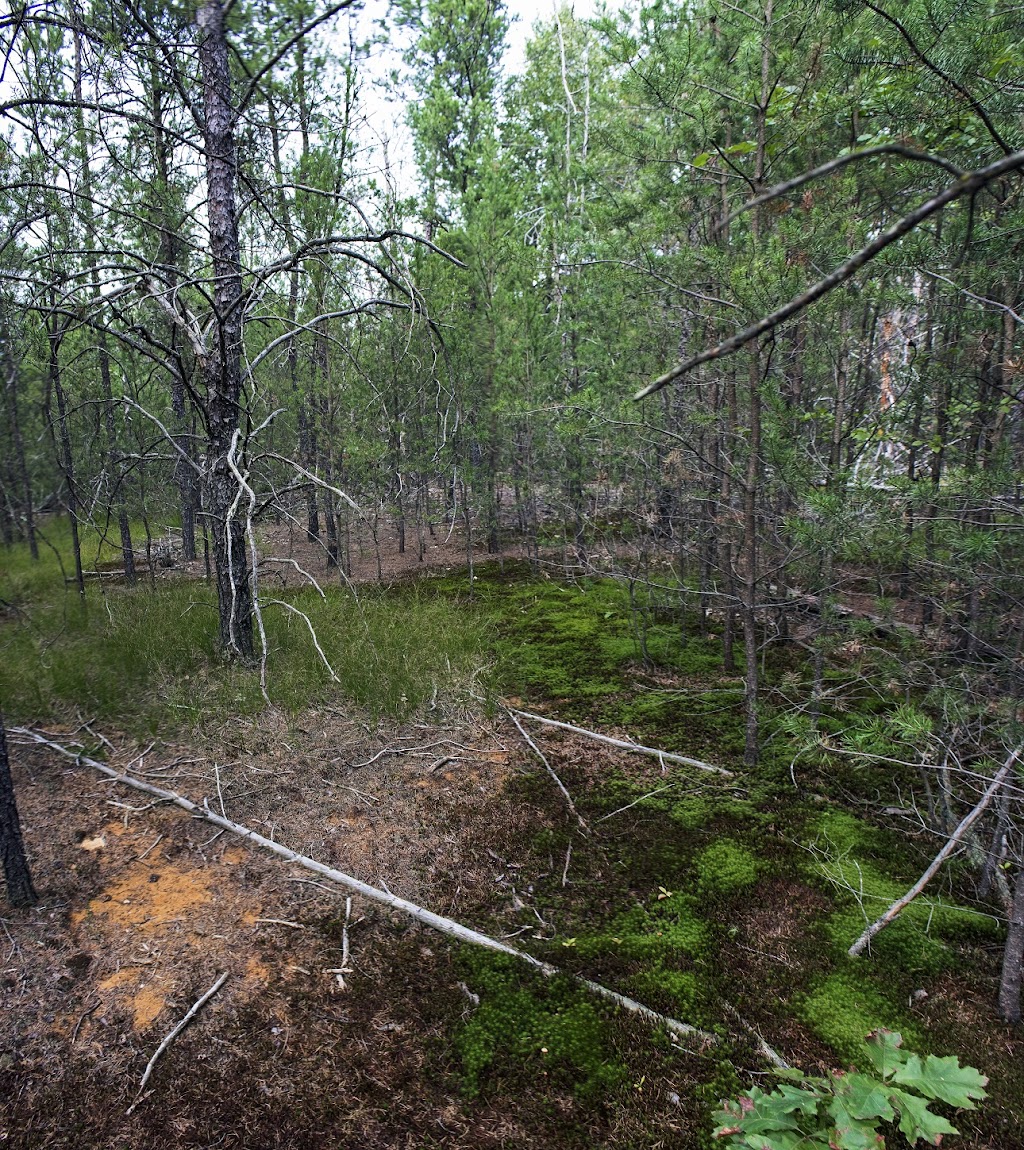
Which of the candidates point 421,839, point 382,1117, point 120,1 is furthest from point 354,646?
point 120,1

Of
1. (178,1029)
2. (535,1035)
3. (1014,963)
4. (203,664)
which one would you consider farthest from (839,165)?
(203,664)

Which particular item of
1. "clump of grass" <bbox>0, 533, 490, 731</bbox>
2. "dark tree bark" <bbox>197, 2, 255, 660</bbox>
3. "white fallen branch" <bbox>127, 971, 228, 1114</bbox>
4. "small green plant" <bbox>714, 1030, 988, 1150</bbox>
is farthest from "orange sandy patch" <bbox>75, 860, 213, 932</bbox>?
"small green plant" <bbox>714, 1030, 988, 1150</bbox>

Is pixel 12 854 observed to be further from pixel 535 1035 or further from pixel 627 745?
pixel 627 745

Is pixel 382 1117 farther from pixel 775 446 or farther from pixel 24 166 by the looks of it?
pixel 24 166

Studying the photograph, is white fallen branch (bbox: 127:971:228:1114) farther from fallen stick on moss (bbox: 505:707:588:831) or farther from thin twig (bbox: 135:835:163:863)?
fallen stick on moss (bbox: 505:707:588:831)

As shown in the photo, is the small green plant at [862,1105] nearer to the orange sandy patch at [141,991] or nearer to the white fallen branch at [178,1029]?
the white fallen branch at [178,1029]

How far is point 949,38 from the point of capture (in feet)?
9.64

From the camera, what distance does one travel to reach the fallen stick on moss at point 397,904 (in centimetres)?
263

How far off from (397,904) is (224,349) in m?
4.02

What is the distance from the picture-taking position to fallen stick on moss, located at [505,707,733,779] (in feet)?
15.0

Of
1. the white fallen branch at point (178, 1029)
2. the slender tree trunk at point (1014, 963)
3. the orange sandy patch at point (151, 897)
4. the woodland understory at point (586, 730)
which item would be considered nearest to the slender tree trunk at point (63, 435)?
the woodland understory at point (586, 730)

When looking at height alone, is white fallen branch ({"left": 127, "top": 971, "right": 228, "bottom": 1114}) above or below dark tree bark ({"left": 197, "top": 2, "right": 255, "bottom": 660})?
below

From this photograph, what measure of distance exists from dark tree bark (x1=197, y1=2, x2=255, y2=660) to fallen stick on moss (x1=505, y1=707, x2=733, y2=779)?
8.48ft

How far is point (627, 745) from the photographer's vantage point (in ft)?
15.9
